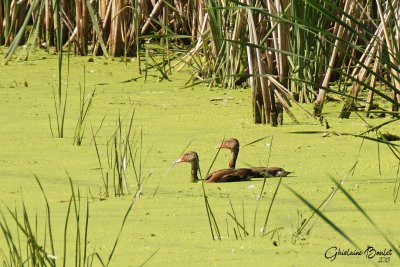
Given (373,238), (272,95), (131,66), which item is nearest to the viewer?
(373,238)

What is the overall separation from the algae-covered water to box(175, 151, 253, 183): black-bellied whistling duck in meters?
0.03

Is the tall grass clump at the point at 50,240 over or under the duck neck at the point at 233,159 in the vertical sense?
over

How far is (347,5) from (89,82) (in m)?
2.02

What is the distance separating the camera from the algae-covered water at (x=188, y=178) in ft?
9.61

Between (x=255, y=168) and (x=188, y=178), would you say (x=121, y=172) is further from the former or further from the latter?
(x=255, y=168)

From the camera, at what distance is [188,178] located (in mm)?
4020

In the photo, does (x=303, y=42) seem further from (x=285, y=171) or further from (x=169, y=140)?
(x=285, y=171)

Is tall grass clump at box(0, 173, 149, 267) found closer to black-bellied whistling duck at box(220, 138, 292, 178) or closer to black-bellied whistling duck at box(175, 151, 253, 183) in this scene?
black-bellied whistling duck at box(175, 151, 253, 183)

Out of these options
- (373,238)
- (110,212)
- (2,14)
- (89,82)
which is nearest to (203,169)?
(110,212)

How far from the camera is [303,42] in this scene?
18.2 ft

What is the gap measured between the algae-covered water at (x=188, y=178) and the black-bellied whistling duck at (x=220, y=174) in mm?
34
